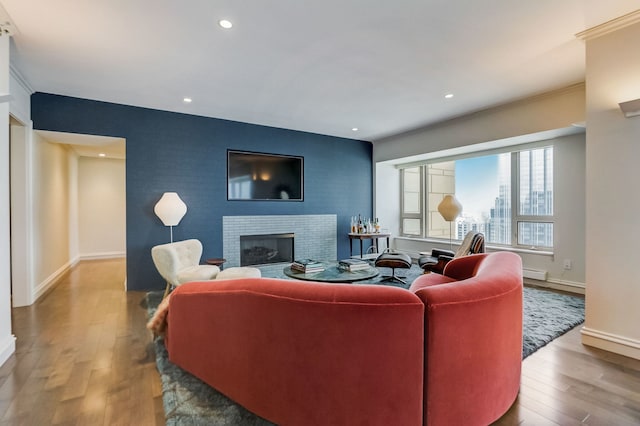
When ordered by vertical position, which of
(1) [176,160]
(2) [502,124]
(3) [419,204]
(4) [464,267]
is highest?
(2) [502,124]

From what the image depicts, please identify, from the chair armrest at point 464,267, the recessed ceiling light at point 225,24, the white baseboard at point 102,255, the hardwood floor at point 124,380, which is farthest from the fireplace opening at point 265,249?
the white baseboard at point 102,255

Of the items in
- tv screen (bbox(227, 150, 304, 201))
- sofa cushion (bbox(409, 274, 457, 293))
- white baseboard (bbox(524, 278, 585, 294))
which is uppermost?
tv screen (bbox(227, 150, 304, 201))

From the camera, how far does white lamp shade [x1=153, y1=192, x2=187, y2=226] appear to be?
13.8 feet

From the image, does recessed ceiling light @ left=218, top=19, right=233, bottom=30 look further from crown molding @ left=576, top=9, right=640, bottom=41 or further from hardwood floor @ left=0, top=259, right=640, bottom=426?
crown molding @ left=576, top=9, right=640, bottom=41

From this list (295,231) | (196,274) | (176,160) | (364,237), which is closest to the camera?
(196,274)

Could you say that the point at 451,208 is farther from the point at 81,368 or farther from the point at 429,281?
the point at 81,368

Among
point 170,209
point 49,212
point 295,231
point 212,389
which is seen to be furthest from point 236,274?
point 49,212

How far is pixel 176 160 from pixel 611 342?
17.5ft

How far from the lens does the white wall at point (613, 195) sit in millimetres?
2393

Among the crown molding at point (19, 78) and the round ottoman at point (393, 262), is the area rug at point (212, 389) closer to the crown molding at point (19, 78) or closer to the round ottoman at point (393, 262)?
the round ottoman at point (393, 262)

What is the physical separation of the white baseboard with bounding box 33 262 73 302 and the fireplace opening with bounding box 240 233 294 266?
2.62m

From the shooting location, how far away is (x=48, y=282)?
452 centimetres

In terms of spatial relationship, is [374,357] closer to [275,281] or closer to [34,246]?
[275,281]

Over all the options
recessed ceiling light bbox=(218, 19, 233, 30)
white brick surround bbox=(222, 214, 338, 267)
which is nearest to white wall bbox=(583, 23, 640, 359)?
recessed ceiling light bbox=(218, 19, 233, 30)
